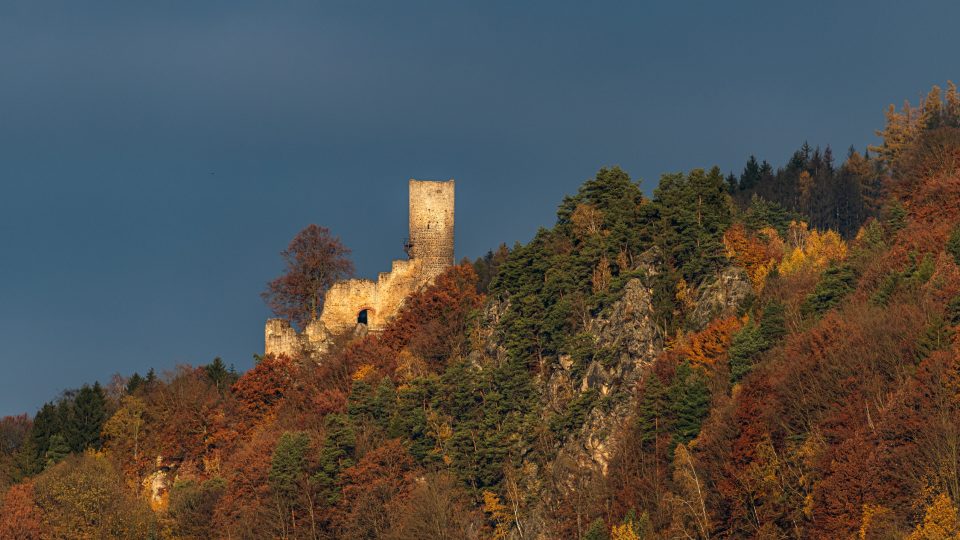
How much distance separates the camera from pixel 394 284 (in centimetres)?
11131

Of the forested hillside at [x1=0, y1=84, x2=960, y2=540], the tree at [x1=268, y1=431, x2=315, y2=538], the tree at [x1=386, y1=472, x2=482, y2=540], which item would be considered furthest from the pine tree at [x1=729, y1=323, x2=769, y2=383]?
the tree at [x1=268, y1=431, x2=315, y2=538]

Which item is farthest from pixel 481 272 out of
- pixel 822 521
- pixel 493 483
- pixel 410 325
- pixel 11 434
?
pixel 822 521

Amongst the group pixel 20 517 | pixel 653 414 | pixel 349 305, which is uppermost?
pixel 349 305

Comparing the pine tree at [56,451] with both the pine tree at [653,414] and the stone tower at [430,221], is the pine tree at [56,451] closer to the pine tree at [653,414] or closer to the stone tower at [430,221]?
the stone tower at [430,221]

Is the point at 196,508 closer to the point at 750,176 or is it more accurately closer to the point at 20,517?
the point at 20,517

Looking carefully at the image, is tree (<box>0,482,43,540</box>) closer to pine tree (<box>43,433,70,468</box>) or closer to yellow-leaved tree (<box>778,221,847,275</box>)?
pine tree (<box>43,433,70,468</box>)

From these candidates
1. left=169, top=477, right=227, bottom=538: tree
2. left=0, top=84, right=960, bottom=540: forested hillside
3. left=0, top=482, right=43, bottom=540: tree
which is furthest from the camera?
left=0, top=482, right=43, bottom=540: tree

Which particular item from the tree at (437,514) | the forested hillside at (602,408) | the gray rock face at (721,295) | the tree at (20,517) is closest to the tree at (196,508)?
the forested hillside at (602,408)

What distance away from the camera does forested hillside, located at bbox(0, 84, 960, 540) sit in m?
76.8

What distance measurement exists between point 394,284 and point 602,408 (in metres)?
25.9

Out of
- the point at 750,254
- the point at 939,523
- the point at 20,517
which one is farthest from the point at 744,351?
the point at 20,517

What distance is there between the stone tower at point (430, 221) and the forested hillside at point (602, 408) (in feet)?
12.2

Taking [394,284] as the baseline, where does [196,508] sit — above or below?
below

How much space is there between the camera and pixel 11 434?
400ft
